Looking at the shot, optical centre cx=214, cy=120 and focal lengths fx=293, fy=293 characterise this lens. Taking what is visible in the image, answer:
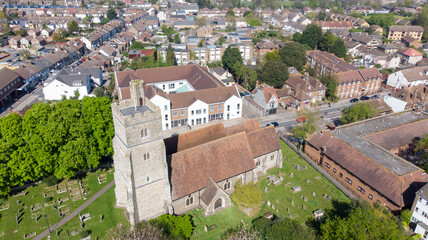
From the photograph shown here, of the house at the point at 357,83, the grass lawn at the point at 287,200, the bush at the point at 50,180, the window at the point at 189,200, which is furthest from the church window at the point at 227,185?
the house at the point at 357,83

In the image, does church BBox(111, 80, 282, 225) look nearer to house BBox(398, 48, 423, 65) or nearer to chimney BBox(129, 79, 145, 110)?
chimney BBox(129, 79, 145, 110)

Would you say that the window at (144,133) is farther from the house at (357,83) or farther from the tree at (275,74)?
the house at (357,83)

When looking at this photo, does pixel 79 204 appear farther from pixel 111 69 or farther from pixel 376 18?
pixel 376 18

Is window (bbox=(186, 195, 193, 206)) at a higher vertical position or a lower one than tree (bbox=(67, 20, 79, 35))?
lower

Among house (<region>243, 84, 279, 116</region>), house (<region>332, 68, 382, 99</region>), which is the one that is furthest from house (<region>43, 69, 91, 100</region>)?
house (<region>332, 68, 382, 99</region>)

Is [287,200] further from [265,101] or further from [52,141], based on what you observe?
[52,141]

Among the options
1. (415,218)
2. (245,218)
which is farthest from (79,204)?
(415,218)
